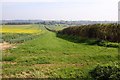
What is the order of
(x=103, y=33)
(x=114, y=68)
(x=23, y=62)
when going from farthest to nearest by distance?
(x=103, y=33), (x=23, y=62), (x=114, y=68)

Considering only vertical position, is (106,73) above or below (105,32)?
below

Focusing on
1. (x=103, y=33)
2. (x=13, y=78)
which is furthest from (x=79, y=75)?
(x=103, y=33)

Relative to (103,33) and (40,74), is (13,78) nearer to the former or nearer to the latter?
(40,74)

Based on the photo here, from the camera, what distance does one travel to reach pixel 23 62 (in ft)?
57.3

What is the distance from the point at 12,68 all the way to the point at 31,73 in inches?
64.9

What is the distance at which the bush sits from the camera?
1257cm

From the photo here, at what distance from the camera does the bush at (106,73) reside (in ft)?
41.2

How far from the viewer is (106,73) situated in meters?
13.3

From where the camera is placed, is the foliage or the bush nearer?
the bush

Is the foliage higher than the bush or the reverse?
higher

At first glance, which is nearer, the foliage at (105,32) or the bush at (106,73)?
the bush at (106,73)

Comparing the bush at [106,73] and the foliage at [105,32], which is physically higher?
the foliage at [105,32]

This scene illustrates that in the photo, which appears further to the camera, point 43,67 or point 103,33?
point 103,33

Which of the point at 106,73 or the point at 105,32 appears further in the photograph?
the point at 105,32
